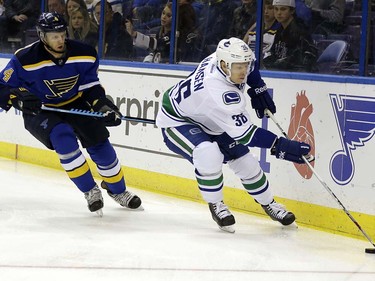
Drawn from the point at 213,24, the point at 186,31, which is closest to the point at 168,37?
the point at 186,31

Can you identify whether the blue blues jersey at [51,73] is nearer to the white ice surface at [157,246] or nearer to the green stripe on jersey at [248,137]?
the white ice surface at [157,246]

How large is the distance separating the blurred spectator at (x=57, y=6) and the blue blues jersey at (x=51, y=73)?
2.03 metres

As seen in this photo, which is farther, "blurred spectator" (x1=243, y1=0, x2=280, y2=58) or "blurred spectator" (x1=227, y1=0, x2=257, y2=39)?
"blurred spectator" (x1=227, y1=0, x2=257, y2=39)

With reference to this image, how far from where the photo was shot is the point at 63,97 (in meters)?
5.40

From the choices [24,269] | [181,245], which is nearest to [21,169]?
[181,245]

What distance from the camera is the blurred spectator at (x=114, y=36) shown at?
667cm

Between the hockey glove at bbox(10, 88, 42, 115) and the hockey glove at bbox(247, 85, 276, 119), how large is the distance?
1.08 metres

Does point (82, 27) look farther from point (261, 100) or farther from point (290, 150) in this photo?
point (290, 150)

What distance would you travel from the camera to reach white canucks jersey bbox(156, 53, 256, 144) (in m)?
4.71

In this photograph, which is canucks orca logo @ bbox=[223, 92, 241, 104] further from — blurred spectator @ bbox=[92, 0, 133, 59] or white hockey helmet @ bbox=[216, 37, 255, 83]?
blurred spectator @ bbox=[92, 0, 133, 59]

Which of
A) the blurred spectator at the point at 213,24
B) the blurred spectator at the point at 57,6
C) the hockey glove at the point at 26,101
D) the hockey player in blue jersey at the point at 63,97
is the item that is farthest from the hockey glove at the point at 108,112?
the blurred spectator at the point at 57,6

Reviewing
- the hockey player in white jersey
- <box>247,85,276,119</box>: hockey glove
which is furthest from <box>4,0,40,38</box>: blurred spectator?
<box>247,85,276,119</box>: hockey glove

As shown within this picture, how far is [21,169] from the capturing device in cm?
705

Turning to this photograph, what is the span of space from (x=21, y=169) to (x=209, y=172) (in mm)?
2455
